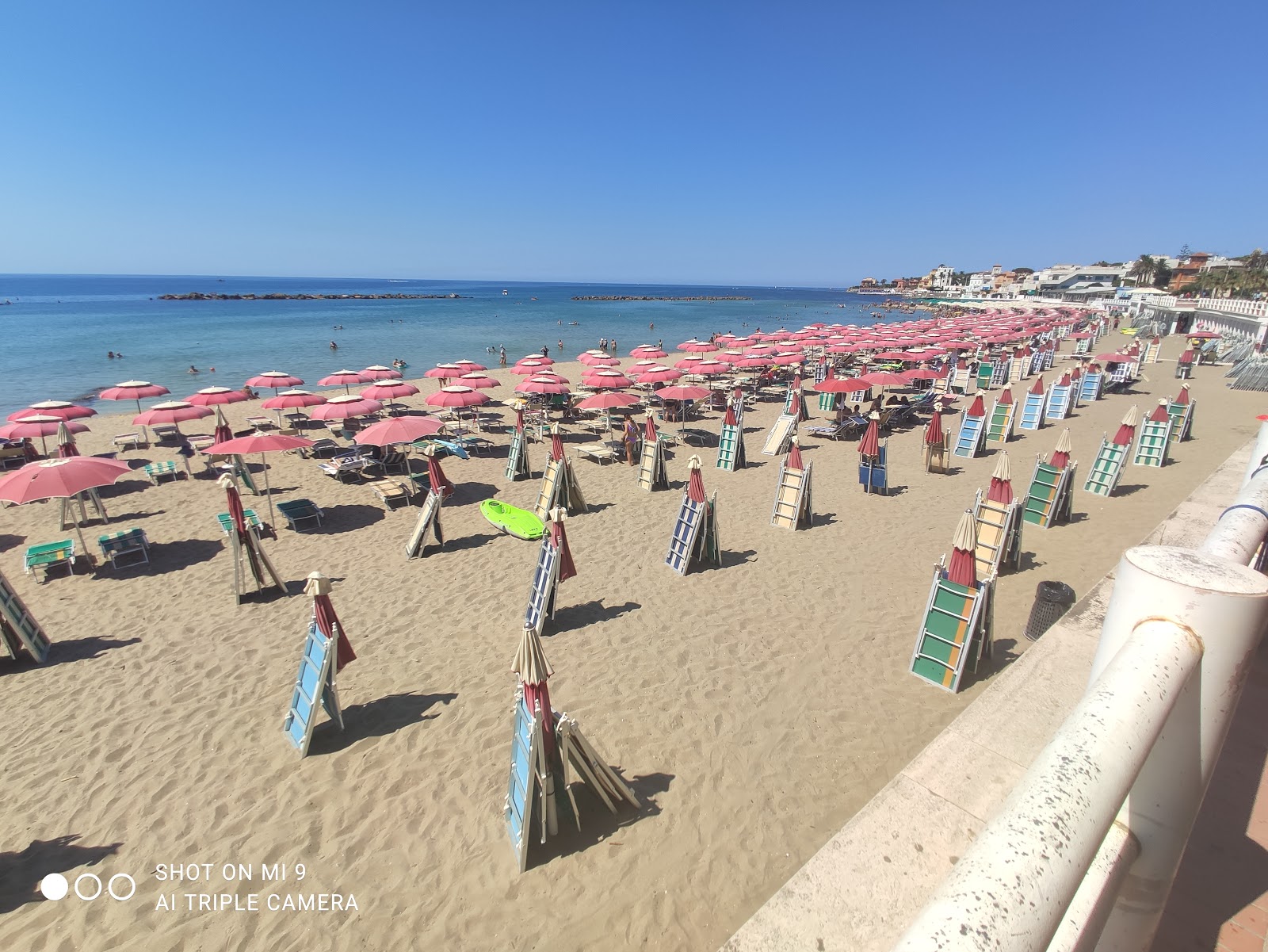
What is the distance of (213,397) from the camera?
14.3 metres

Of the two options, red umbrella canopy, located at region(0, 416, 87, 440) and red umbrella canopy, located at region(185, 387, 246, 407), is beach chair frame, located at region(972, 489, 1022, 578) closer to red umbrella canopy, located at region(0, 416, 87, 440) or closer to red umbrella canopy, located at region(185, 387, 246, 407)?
red umbrella canopy, located at region(185, 387, 246, 407)

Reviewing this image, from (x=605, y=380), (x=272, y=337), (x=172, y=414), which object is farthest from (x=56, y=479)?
(x=272, y=337)

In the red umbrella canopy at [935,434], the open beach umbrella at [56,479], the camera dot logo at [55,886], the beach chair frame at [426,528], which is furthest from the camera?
the red umbrella canopy at [935,434]

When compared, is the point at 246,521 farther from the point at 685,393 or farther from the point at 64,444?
the point at 685,393

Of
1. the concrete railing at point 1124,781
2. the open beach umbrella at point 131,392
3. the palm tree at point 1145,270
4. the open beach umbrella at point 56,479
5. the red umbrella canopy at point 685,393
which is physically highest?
the palm tree at point 1145,270

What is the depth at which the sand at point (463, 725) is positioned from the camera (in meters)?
4.11

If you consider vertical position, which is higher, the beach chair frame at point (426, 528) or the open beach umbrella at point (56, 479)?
the open beach umbrella at point (56, 479)

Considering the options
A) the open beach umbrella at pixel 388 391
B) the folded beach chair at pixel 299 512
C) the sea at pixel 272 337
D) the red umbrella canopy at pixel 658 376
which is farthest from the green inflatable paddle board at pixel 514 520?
the sea at pixel 272 337

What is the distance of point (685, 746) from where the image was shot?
5348 millimetres

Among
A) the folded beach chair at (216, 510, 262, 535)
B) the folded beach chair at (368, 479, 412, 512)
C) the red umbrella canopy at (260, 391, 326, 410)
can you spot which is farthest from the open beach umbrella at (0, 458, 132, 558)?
the red umbrella canopy at (260, 391, 326, 410)

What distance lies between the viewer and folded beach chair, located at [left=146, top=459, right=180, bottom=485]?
1339 centimetres

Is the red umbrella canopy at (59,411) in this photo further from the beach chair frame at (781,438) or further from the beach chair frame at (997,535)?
the beach chair frame at (997,535)

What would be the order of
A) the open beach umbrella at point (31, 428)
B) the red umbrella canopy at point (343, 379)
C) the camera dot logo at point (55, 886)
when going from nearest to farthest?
the camera dot logo at point (55, 886) < the open beach umbrella at point (31, 428) < the red umbrella canopy at point (343, 379)

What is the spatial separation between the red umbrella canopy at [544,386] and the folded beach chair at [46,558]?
1065 centimetres
